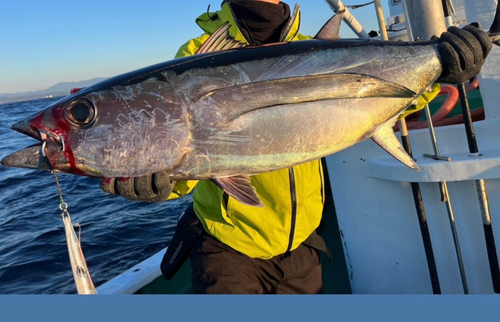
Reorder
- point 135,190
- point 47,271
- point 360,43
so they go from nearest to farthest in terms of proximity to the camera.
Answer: point 135,190 → point 360,43 → point 47,271

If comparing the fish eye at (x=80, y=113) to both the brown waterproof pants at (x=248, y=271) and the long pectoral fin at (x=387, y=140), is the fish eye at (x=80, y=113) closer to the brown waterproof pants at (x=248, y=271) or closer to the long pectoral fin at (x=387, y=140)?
the brown waterproof pants at (x=248, y=271)

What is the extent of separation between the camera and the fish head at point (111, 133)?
1.73m

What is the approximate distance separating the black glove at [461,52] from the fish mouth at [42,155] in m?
2.06

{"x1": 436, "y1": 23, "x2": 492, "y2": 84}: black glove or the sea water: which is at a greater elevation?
{"x1": 436, "y1": 23, "x2": 492, "y2": 84}: black glove

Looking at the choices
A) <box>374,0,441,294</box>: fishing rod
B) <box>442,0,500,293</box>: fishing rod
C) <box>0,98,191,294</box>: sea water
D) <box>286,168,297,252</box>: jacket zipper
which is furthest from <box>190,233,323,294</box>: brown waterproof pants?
<box>0,98,191,294</box>: sea water

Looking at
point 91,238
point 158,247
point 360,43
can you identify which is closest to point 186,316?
point 360,43

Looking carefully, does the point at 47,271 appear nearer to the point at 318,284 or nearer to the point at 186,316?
the point at 318,284

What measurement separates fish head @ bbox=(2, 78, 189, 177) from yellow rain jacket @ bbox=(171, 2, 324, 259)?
0.76m

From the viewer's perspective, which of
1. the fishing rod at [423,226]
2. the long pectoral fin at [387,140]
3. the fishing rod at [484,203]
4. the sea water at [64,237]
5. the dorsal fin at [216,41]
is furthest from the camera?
the sea water at [64,237]

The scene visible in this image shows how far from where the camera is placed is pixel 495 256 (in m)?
2.73

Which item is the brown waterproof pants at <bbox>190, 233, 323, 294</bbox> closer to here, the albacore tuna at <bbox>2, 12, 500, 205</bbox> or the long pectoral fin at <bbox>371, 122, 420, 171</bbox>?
the albacore tuna at <bbox>2, 12, 500, 205</bbox>

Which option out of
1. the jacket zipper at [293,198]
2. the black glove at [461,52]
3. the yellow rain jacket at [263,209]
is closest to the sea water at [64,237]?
the yellow rain jacket at [263,209]

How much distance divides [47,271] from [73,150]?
5.70 meters

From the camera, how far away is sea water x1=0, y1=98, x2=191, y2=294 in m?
6.25
